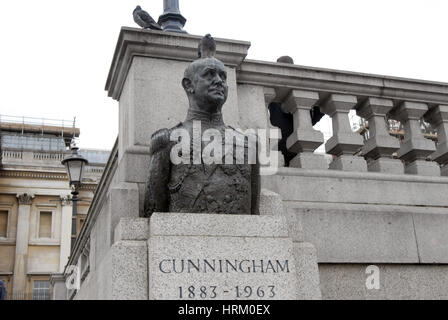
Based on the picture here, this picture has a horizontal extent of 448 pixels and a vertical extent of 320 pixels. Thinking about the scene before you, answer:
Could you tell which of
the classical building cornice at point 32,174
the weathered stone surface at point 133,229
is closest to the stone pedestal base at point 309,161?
the weathered stone surface at point 133,229

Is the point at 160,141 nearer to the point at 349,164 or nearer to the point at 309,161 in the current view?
the point at 309,161

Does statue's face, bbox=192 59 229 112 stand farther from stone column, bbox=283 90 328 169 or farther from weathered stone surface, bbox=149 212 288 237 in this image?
stone column, bbox=283 90 328 169

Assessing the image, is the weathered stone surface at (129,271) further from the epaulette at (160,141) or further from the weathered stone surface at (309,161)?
the weathered stone surface at (309,161)

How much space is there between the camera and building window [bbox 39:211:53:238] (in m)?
50.4

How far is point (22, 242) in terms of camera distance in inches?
1946

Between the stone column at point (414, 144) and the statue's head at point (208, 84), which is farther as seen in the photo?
the stone column at point (414, 144)

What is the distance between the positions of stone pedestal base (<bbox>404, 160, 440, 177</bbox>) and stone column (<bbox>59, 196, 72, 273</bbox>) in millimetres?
44802

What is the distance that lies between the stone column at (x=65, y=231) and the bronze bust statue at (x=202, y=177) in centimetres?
4561

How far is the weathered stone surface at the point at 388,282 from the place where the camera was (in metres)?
6.30
